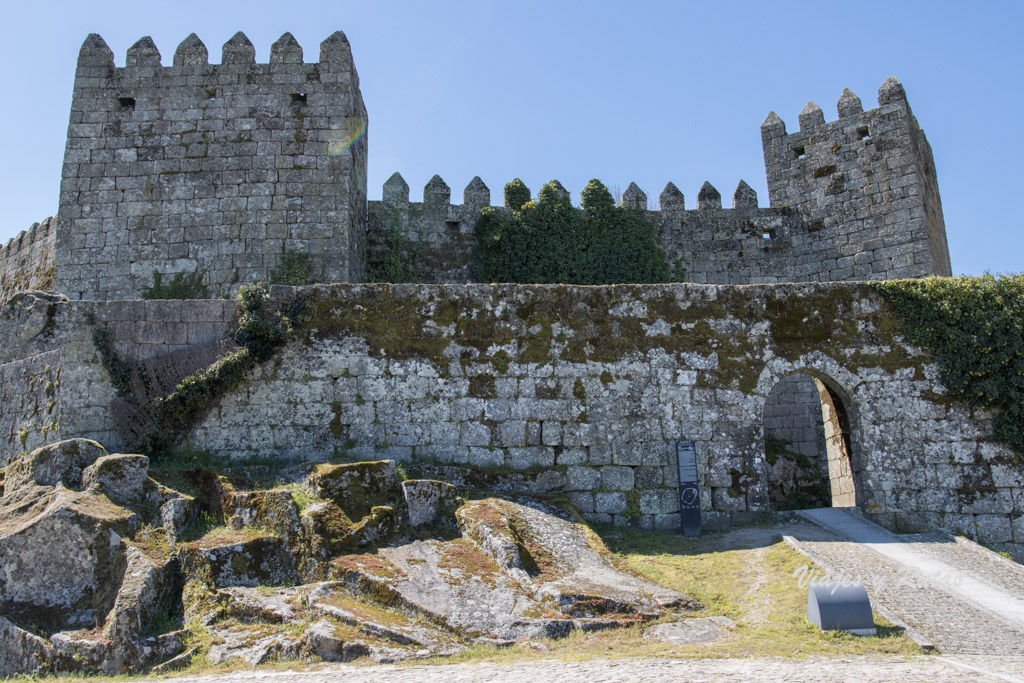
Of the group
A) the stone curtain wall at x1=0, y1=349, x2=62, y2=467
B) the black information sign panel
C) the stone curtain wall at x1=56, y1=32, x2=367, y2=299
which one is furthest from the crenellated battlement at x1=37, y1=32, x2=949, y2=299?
the black information sign panel

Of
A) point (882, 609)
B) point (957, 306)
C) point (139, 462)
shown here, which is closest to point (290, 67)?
point (139, 462)

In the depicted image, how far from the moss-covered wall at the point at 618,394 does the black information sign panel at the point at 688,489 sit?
0.14 meters

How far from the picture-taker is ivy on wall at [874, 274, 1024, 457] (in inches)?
457

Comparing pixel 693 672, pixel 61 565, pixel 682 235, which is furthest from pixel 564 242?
pixel 693 672

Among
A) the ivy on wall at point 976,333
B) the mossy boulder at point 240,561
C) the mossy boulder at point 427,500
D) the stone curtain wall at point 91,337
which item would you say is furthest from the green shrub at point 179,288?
the ivy on wall at point 976,333

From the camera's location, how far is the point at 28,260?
68.1 ft

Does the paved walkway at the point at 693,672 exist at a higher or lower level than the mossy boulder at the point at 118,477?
lower

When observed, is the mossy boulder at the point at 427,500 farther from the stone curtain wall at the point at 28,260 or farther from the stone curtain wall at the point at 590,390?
the stone curtain wall at the point at 28,260

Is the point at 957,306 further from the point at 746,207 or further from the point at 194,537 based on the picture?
the point at 194,537

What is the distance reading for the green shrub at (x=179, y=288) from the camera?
16547mm

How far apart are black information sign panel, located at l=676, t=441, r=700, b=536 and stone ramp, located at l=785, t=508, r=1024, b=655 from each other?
130 cm

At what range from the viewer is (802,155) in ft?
67.7

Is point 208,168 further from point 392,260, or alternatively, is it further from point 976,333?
point 976,333

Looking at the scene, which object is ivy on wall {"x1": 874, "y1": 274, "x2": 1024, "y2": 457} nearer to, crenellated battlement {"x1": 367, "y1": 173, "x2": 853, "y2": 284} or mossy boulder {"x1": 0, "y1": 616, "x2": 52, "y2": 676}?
crenellated battlement {"x1": 367, "y1": 173, "x2": 853, "y2": 284}
